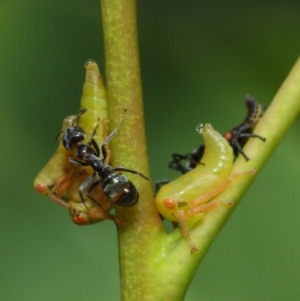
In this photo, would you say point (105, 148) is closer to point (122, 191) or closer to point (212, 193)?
point (122, 191)

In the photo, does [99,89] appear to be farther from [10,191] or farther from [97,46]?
[97,46]

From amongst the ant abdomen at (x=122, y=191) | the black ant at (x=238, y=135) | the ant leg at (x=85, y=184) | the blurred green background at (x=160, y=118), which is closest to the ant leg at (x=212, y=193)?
the ant abdomen at (x=122, y=191)

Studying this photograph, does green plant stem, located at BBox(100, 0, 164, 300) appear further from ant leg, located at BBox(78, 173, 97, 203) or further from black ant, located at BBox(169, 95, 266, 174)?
black ant, located at BBox(169, 95, 266, 174)

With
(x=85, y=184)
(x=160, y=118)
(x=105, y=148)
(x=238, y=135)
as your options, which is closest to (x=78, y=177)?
(x=85, y=184)

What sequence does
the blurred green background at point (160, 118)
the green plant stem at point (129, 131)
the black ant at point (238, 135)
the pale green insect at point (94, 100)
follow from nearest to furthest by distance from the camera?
the green plant stem at point (129, 131)
the pale green insect at point (94, 100)
the black ant at point (238, 135)
the blurred green background at point (160, 118)

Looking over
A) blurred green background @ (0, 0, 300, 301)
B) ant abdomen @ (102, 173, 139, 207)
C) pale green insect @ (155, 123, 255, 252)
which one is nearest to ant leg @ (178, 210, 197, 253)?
pale green insect @ (155, 123, 255, 252)

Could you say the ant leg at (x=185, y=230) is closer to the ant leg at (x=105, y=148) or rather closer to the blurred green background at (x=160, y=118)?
the ant leg at (x=105, y=148)
